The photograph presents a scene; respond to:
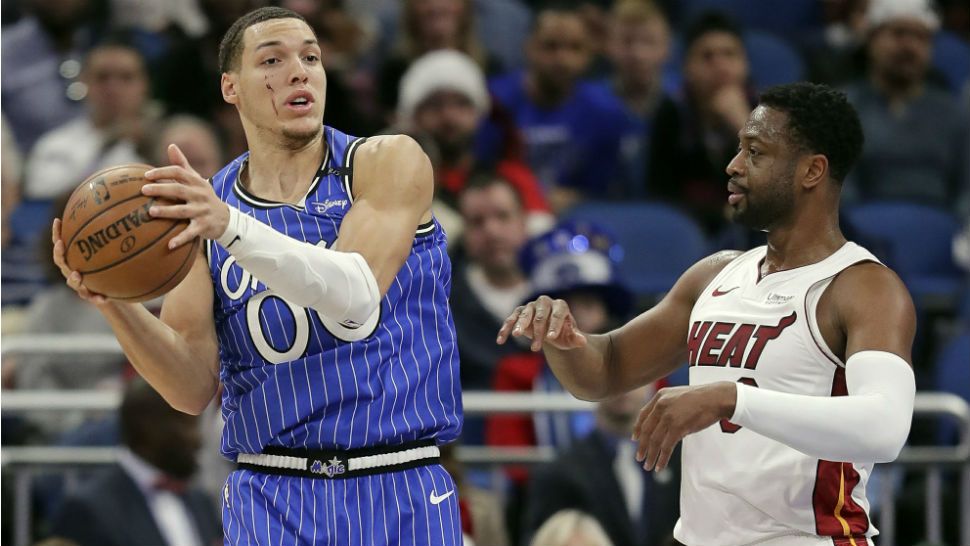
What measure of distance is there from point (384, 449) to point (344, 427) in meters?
0.15

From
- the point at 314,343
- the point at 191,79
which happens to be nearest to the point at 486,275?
the point at 191,79

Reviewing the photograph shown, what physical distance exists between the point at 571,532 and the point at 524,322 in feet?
6.00

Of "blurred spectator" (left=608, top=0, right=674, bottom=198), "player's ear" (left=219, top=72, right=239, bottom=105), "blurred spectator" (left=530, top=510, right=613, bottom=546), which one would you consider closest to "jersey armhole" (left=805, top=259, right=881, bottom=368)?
"player's ear" (left=219, top=72, right=239, bottom=105)

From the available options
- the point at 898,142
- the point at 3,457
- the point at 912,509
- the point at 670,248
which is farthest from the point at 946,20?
the point at 3,457

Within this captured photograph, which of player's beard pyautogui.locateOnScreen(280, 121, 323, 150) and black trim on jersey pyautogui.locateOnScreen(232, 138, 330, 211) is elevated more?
player's beard pyautogui.locateOnScreen(280, 121, 323, 150)

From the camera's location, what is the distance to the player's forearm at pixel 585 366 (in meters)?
4.84

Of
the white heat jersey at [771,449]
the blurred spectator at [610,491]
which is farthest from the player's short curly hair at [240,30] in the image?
the blurred spectator at [610,491]

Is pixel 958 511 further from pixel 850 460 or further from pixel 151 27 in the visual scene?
pixel 151 27

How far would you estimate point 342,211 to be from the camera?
462cm

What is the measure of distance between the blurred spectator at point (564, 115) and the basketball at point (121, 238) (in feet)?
18.0

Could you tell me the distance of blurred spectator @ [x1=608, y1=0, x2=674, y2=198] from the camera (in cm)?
983

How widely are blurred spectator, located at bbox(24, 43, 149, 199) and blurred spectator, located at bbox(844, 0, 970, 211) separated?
4.50 metres

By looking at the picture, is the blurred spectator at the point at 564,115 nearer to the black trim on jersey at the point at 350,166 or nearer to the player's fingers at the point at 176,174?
the black trim on jersey at the point at 350,166

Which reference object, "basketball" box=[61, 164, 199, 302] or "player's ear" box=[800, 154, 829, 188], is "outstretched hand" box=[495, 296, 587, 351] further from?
"basketball" box=[61, 164, 199, 302]
